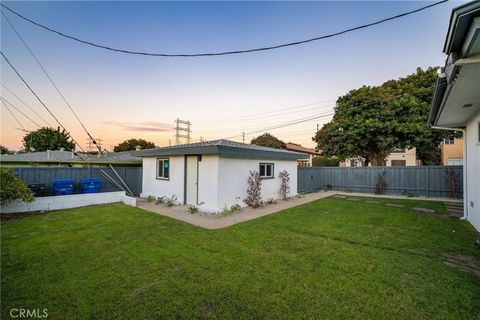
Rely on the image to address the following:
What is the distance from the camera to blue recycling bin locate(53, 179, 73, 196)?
30.3 ft

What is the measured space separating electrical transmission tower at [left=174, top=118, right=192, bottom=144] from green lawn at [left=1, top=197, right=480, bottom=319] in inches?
934

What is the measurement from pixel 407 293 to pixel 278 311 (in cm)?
181

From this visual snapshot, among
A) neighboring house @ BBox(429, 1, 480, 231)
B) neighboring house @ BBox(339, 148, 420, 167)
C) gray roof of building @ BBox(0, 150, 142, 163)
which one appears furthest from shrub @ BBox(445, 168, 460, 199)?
gray roof of building @ BBox(0, 150, 142, 163)

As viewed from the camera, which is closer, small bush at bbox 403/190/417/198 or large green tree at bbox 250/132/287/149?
small bush at bbox 403/190/417/198

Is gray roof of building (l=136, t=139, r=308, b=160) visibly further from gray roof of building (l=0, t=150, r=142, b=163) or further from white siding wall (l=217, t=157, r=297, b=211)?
gray roof of building (l=0, t=150, r=142, b=163)

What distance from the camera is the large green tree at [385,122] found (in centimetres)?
1378

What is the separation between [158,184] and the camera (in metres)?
10.7

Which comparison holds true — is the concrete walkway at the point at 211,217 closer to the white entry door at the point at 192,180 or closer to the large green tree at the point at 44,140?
the white entry door at the point at 192,180

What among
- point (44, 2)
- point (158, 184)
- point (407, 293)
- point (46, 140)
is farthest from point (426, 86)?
point (46, 140)

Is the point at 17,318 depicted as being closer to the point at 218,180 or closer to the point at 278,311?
the point at 278,311

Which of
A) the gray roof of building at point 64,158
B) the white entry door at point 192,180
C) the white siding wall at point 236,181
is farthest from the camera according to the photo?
the gray roof of building at point 64,158

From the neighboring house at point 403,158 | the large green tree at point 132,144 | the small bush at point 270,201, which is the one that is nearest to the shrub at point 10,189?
the small bush at point 270,201

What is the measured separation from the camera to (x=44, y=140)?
33.4 m

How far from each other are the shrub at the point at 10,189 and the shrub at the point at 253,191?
7506mm
